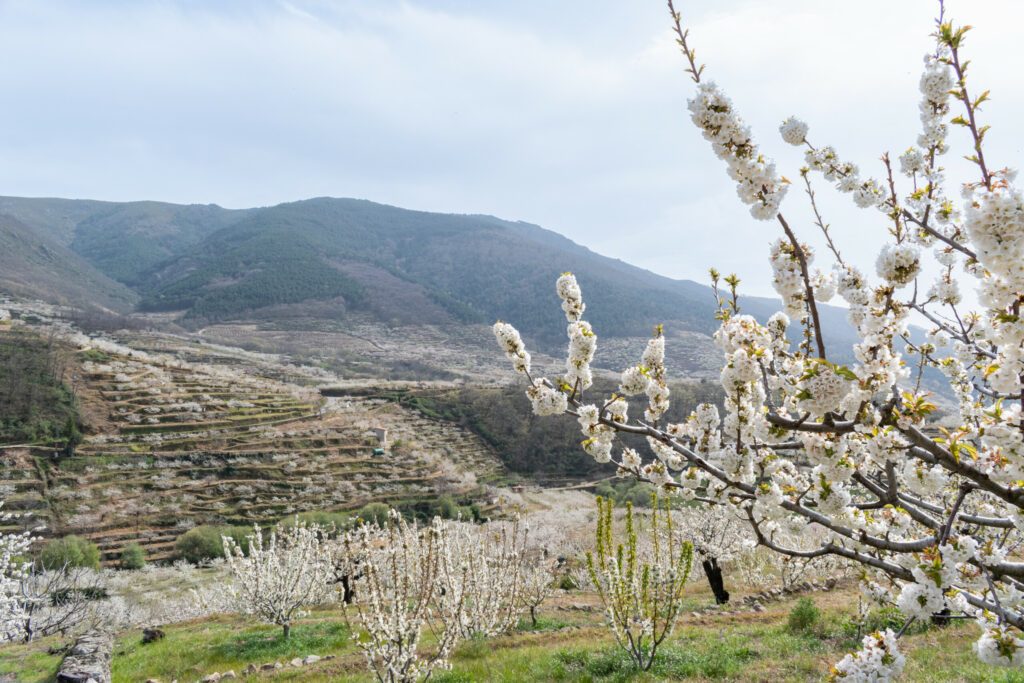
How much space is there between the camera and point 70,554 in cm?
2592

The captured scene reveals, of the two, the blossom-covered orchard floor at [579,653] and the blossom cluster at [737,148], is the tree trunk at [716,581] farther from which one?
the blossom cluster at [737,148]

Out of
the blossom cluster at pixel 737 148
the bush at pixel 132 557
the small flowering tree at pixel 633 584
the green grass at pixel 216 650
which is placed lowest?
the bush at pixel 132 557

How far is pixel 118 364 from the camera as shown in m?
63.6

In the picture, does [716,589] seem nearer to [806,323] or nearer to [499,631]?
[499,631]

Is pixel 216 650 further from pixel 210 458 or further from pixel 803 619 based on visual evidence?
pixel 210 458

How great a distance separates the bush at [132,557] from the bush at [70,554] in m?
4.72

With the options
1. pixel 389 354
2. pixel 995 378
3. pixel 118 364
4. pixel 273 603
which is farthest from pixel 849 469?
pixel 389 354

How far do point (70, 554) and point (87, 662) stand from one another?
77.1ft

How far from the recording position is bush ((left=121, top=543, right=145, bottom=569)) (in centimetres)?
3309

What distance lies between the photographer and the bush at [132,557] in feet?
109

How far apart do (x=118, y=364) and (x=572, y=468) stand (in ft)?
190

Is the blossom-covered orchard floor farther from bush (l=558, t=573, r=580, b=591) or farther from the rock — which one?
bush (l=558, t=573, r=580, b=591)

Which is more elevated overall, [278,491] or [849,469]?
[849,469]

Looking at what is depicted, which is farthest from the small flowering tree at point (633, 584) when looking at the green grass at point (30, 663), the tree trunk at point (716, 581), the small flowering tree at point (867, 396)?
the tree trunk at point (716, 581)
